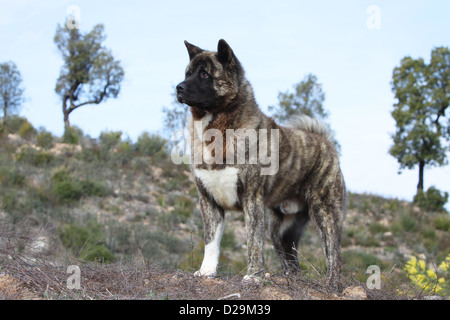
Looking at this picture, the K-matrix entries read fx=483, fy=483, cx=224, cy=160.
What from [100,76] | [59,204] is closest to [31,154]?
[59,204]

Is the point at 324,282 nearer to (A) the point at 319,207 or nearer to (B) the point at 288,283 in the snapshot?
(B) the point at 288,283

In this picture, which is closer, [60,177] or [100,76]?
[60,177]

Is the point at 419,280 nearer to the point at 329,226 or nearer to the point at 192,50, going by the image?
the point at 329,226

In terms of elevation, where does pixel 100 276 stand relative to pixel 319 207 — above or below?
below

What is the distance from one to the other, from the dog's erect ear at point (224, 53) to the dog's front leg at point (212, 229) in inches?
62.3

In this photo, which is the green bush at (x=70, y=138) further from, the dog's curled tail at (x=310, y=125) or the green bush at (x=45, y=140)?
the dog's curled tail at (x=310, y=125)

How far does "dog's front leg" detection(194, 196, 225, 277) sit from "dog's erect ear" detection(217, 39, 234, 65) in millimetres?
1584

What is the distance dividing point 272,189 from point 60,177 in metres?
13.6

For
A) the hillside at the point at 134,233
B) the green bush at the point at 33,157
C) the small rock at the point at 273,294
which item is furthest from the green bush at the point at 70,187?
the small rock at the point at 273,294

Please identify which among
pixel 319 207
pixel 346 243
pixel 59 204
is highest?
pixel 319 207

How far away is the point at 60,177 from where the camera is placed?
1752 cm

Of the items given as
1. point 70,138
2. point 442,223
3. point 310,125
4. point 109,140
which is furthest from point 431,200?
point 310,125
